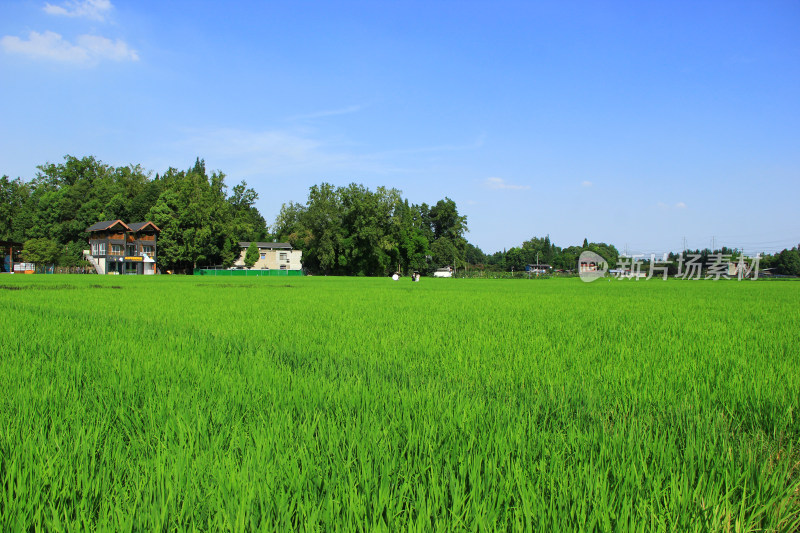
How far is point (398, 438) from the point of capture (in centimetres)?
211

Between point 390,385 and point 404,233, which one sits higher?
point 404,233

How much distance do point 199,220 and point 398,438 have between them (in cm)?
6087

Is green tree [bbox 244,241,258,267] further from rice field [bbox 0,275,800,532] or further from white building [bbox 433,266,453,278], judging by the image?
rice field [bbox 0,275,800,532]

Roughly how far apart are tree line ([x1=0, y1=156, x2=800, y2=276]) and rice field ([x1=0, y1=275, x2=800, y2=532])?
179ft

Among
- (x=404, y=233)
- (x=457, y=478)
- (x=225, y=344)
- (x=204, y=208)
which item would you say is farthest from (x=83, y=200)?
(x=457, y=478)

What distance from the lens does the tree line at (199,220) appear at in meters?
58.0

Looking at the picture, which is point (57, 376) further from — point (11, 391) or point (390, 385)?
point (390, 385)

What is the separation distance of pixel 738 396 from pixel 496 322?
15.0 feet

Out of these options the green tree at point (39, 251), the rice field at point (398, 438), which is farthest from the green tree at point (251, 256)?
the rice field at point (398, 438)

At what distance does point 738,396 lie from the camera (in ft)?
9.89

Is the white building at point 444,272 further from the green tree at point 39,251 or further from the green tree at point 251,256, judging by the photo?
the green tree at point 39,251

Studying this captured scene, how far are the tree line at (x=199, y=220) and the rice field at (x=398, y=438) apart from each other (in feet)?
179

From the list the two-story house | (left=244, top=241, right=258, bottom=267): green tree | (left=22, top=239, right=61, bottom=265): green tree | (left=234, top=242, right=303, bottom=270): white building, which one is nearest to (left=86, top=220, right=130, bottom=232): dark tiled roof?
the two-story house

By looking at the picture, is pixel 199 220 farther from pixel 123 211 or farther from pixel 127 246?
pixel 123 211
